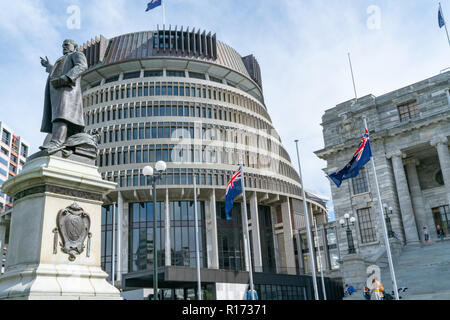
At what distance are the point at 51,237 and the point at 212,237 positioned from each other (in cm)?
5631

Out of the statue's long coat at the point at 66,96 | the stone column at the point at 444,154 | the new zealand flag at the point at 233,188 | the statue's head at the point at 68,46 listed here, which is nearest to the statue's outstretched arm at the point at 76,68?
the statue's long coat at the point at 66,96

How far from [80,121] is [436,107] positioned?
40.4m

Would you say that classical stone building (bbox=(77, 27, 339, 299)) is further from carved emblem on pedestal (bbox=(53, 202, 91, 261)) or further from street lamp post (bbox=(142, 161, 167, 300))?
carved emblem on pedestal (bbox=(53, 202, 91, 261))

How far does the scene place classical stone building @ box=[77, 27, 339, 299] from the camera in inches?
2539

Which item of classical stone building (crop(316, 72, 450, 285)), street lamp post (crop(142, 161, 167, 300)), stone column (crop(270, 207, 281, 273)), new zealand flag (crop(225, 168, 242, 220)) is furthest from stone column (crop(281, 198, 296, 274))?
street lamp post (crop(142, 161, 167, 300))

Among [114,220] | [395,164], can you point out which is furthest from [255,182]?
[395,164]

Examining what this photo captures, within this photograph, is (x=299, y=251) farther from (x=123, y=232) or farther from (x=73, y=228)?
(x=73, y=228)

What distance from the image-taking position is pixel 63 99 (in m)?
12.1

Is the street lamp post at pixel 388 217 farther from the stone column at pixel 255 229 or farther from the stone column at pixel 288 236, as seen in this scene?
the stone column at pixel 288 236

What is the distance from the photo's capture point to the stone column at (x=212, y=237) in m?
63.8

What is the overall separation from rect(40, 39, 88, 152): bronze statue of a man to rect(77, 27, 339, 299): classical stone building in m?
49.2

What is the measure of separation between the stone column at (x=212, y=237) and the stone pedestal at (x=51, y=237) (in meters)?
54.1

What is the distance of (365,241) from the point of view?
146 ft
